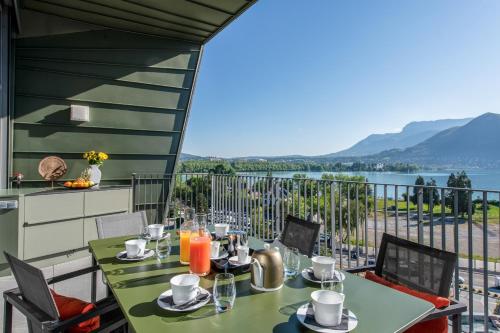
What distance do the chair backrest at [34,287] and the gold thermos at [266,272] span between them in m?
0.86

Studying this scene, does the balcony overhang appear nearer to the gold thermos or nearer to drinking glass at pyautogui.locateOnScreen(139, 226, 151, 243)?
drinking glass at pyautogui.locateOnScreen(139, 226, 151, 243)

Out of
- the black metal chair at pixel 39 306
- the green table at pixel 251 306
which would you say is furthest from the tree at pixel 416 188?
the black metal chair at pixel 39 306

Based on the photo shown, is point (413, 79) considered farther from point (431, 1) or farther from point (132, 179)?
point (132, 179)

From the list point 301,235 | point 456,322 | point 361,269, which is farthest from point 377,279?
point 301,235

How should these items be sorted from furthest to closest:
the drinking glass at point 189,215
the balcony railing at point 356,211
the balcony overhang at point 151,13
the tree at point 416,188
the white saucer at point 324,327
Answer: the balcony overhang at point 151,13, the tree at point 416,188, the balcony railing at point 356,211, the drinking glass at point 189,215, the white saucer at point 324,327

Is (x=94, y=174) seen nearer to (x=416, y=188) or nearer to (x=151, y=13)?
(x=151, y=13)

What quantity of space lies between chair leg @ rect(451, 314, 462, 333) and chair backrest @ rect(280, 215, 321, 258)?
2.82 feet

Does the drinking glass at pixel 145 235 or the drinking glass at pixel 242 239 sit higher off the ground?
the drinking glass at pixel 242 239

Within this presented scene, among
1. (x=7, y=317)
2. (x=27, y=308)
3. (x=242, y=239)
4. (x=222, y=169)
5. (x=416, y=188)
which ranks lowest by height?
(x=7, y=317)

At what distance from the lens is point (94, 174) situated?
4613mm

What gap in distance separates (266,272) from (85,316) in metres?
0.81

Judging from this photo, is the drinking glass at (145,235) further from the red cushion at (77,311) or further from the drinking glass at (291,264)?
the drinking glass at (291,264)

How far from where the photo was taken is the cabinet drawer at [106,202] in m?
4.21

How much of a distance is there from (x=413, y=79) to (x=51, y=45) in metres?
23.2
